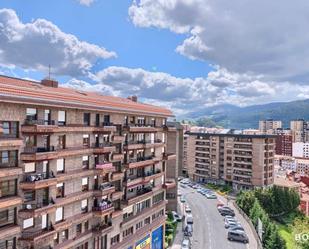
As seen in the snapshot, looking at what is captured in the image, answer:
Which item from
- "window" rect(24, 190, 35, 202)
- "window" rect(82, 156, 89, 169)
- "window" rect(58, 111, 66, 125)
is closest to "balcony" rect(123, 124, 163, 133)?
"window" rect(82, 156, 89, 169)

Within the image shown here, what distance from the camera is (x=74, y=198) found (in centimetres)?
3269

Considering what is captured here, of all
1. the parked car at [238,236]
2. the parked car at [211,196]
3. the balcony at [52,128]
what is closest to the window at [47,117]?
→ the balcony at [52,128]

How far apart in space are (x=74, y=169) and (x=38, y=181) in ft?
19.5

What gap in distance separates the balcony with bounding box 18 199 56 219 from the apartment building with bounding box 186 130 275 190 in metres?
81.0

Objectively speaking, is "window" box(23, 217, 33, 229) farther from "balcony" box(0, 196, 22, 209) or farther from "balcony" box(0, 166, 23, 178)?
"balcony" box(0, 166, 23, 178)

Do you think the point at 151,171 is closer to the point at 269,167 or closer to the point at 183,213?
the point at 183,213

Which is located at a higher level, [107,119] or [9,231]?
[107,119]

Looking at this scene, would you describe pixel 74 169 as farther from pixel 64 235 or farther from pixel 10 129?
pixel 10 129

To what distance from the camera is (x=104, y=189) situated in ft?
120

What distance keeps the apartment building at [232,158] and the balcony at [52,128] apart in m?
73.8

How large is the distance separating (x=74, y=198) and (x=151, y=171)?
1858cm

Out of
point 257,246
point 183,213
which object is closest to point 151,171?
point 257,246

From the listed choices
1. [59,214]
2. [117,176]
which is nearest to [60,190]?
[59,214]

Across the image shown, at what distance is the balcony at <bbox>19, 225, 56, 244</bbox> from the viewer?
27.0 m
